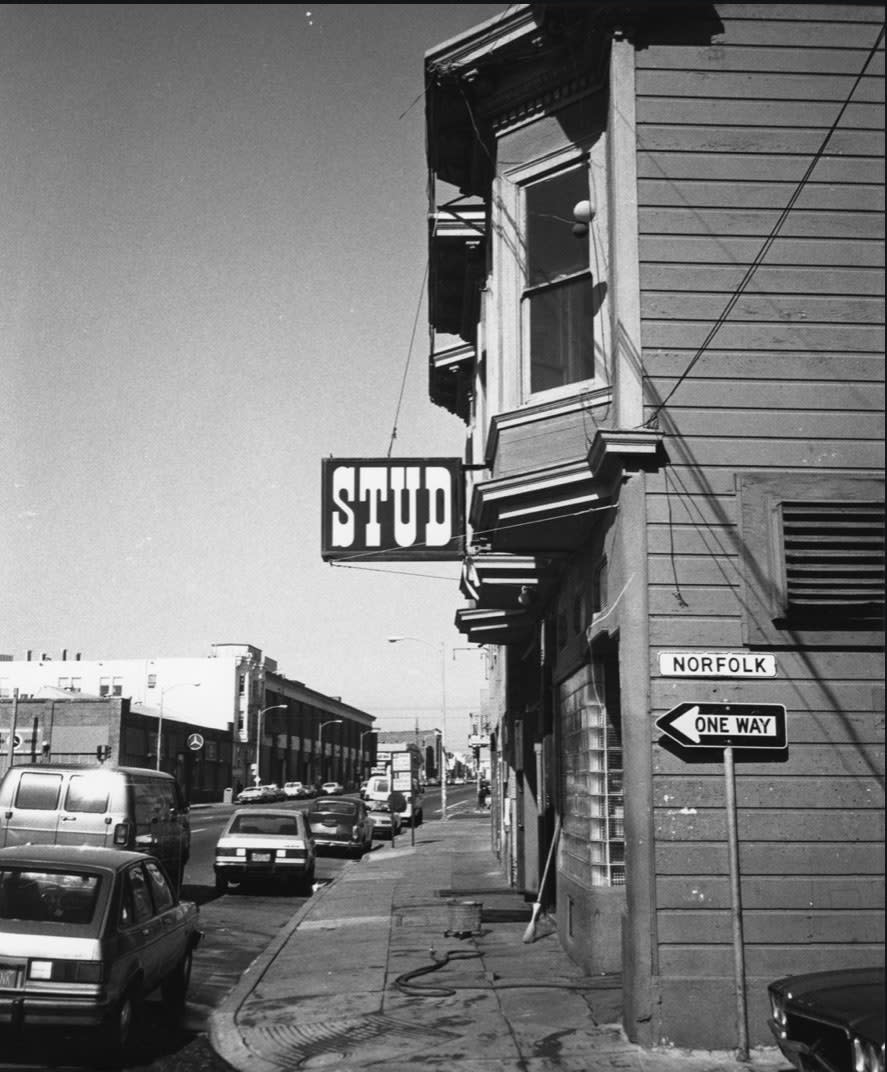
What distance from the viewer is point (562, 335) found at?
10.8m

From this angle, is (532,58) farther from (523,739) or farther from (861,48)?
(523,739)

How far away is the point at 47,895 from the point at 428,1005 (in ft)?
11.3

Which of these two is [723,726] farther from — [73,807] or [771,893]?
[73,807]

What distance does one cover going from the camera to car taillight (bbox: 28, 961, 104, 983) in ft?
25.6

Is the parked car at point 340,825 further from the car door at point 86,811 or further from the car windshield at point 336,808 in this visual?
the car door at point 86,811

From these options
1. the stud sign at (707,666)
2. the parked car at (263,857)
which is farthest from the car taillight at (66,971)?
the parked car at (263,857)

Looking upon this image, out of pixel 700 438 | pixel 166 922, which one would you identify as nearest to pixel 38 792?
pixel 166 922

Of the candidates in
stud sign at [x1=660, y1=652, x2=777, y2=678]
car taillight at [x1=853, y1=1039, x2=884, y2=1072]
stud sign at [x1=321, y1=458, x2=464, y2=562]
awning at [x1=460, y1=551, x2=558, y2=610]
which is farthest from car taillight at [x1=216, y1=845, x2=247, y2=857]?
car taillight at [x1=853, y1=1039, x2=884, y2=1072]

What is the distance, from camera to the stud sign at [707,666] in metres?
8.65

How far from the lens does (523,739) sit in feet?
64.1

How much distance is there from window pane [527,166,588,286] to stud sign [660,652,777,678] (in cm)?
397

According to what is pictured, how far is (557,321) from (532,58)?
2.55 m

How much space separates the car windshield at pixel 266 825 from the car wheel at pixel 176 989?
1147 centimetres

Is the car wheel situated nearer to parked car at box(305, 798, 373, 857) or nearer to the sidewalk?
the sidewalk
